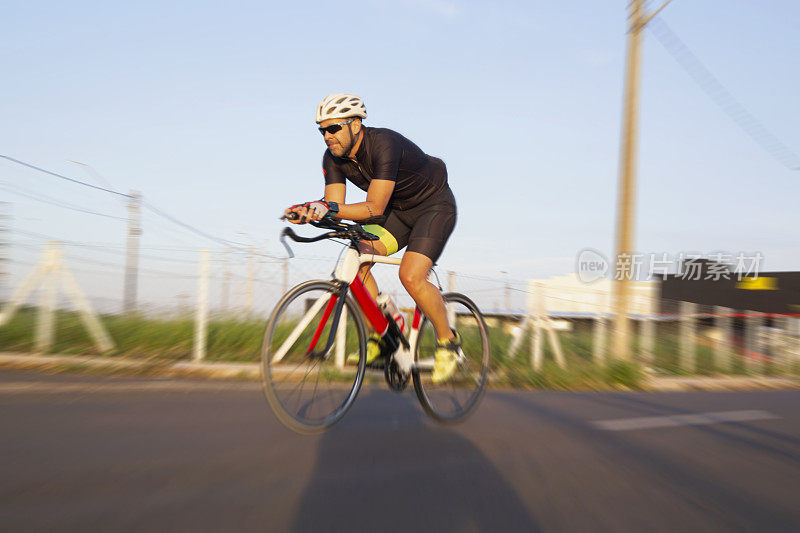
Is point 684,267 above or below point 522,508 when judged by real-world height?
above

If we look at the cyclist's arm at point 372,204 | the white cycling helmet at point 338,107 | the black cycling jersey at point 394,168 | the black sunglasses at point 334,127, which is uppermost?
the white cycling helmet at point 338,107

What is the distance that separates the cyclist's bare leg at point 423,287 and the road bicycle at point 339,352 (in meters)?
0.12

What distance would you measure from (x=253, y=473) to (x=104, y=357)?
510 cm

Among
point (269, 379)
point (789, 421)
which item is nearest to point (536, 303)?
point (789, 421)

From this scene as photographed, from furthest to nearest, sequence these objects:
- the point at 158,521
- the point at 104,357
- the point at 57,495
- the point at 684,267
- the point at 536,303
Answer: the point at 684,267 < the point at 536,303 < the point at 104,357 < the point at 57,495 < the point at 158,521

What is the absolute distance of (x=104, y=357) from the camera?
23.5ft

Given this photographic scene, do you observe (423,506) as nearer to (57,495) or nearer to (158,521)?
(158,521)

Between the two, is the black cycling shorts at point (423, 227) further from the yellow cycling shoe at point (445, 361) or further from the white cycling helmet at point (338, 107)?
the white cycling helmet at point (338, 107)

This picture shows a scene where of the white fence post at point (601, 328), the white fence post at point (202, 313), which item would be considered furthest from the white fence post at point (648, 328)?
the white fence post at point (202, 313)

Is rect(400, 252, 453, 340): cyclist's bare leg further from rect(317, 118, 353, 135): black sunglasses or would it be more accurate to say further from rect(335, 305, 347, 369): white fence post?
rect(317, 118, 353, 135): black sunglasses

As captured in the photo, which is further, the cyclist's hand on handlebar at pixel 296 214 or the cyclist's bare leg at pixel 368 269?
the cyclist's bare leg at pixel 368 269

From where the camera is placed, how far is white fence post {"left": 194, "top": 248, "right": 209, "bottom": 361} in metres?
7.57

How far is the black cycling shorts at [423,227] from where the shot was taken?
13.8 feet

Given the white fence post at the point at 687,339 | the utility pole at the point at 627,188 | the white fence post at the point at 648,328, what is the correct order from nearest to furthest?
the utility pole at the point at 627,188 < the white fence post at the point at 687,339 < the white fence post at the point at 648,328
